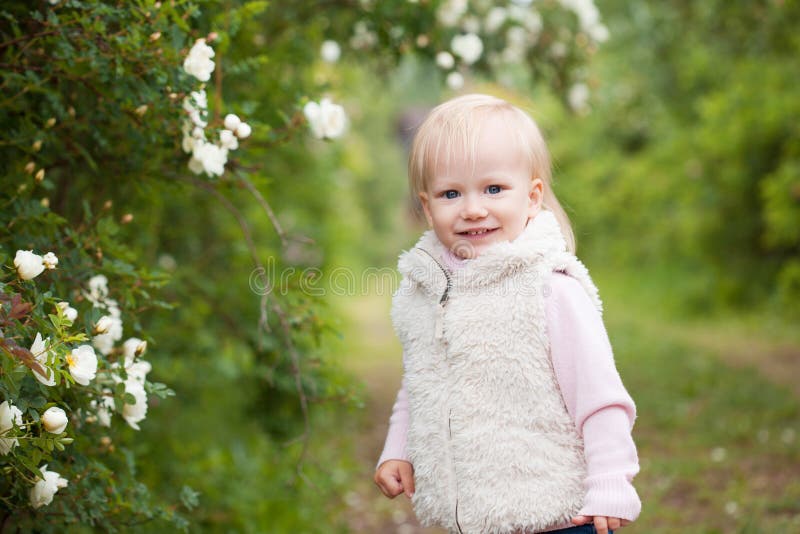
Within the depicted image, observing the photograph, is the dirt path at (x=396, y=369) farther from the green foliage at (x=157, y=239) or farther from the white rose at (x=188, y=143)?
the white rose at (x=188, y=143)

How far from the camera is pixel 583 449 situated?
1.82 m

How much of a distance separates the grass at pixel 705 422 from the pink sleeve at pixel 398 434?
6.33 feet

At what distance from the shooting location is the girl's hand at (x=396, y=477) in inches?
80.4

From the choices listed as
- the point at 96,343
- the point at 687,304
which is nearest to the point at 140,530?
the point at 96,343

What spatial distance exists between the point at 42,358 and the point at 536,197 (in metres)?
1.14

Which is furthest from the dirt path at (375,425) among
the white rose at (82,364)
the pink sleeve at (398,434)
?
the white rose at (82,364)

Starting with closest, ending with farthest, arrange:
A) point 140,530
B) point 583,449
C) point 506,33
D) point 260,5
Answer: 1. point 583,449
2. point 260,5
3. point 140,530
4. point 506,33

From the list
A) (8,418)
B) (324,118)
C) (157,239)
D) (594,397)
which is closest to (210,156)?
(324,118)

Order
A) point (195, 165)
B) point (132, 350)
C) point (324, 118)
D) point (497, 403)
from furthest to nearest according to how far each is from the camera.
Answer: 1. point (324, 118)
2. point (195, 165)
3. point (132, 350)
4. point (497, 403)

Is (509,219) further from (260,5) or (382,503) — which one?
(382,503)

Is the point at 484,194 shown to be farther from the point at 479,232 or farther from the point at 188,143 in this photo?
the point at 188,143

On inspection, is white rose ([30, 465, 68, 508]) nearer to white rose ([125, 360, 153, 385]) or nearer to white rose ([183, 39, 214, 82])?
white rose ([125, 360, 153, 385])

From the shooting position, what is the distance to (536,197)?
2.03m

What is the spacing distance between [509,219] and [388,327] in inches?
434
